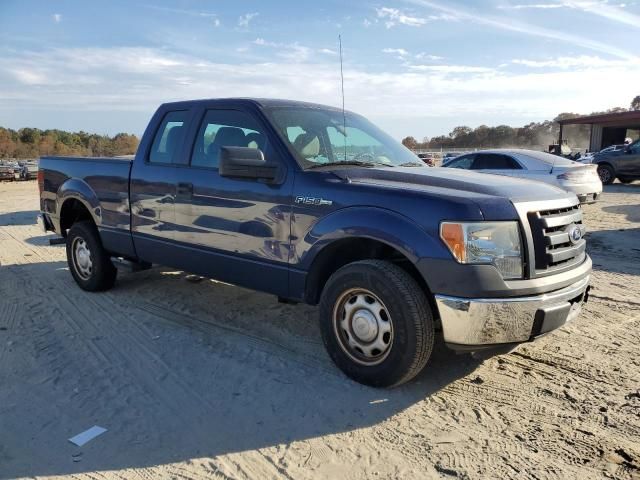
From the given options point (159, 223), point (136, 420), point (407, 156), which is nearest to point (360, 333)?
point (136, 420)

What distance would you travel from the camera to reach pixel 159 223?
4.96 m

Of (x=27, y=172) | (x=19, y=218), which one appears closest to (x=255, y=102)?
(x=19, y=218)

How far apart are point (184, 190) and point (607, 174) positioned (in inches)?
736

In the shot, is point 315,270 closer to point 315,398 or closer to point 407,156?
point 315,398

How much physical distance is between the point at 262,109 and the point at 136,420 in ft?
8.29

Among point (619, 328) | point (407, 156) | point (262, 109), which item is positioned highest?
point (262, 109)

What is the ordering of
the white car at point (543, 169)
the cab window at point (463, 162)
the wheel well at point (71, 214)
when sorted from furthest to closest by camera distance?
the cab window at point (463, 162) → the white car at point (543, 169) → the wheel well at point (71, 214)

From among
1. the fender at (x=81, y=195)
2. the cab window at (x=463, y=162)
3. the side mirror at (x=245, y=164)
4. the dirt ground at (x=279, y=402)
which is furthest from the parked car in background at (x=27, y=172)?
the side mirror at (x=245, y=164)

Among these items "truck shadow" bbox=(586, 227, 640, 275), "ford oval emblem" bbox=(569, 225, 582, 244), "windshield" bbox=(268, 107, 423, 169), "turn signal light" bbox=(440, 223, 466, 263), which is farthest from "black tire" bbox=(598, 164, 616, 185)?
"turn signal light" bbox=(440, 223, 466, 263)

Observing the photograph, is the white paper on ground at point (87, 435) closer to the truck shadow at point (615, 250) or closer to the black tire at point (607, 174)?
the truck shadow at point (615, 250)

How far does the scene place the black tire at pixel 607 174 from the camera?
18.9 meters

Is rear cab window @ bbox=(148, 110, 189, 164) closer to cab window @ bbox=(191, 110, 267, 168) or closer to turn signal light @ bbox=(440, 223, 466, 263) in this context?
cab window @ bbox=(191, 110, 267, 168)

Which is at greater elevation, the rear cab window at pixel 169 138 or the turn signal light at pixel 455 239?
the rear cab window at pixel 169 138

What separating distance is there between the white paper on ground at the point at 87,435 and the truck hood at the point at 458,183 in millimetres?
2268
